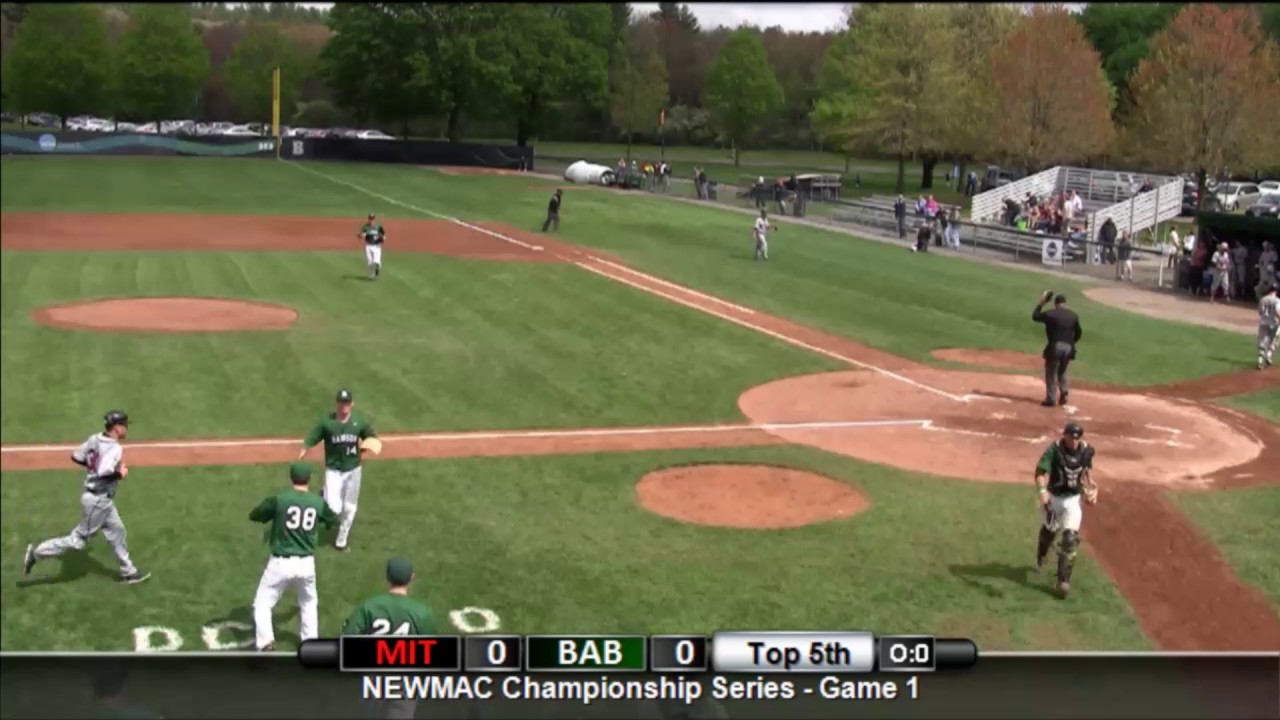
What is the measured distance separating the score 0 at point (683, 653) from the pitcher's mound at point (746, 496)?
20.0 feet

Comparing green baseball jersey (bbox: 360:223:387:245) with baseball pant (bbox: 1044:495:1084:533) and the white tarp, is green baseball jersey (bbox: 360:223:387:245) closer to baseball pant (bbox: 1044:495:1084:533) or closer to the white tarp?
the white tarp

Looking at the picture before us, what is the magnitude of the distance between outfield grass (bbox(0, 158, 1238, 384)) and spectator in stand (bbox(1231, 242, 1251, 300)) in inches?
29.6

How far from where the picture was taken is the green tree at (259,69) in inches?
544

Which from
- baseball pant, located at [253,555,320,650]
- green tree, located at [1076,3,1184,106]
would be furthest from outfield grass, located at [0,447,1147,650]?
green tree, located at [1076,3,1184,106]

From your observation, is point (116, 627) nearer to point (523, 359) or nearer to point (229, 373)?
point (229, 373)

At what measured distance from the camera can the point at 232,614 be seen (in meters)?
11.5

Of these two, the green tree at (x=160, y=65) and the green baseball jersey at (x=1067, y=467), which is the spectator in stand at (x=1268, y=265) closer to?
the green baseball jersey at (x=1067, y=467)

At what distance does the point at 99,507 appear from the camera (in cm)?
1223

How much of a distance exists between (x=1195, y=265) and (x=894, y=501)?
5179 millimetres

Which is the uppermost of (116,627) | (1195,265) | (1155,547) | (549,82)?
(549,82)

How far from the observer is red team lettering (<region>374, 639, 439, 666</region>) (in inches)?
297

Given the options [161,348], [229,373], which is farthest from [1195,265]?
[161,348]

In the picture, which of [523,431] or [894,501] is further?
[523,431]

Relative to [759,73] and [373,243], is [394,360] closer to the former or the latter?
[373,243]
